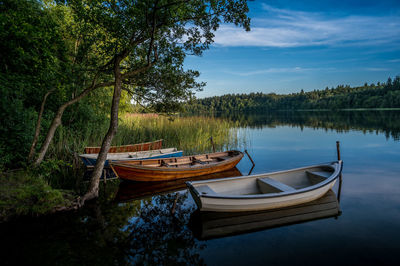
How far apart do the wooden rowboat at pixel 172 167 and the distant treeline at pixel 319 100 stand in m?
50.6

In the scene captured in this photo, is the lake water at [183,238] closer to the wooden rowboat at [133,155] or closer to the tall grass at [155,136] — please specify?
the wooden rowboat at [133,155]

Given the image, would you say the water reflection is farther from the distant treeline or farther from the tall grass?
the distant treeline

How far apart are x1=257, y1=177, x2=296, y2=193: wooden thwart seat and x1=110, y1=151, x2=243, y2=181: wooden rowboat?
10.3 feet

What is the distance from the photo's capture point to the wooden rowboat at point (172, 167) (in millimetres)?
8258

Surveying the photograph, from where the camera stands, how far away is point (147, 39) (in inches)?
285

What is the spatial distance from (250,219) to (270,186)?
1.31 m

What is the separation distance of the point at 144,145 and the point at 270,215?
25.1ft

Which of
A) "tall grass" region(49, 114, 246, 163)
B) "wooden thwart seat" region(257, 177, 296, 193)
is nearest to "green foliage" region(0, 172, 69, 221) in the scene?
"tall grass" region(49, 114, 246, 163)

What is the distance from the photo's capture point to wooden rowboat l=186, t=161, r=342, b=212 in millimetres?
5562

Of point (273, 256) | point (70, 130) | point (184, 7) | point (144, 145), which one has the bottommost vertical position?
point (273, 256)

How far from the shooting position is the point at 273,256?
4.49 meters

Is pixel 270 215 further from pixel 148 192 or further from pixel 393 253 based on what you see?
pixel 148 192

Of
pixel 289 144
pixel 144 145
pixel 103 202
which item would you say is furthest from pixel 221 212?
pixel 289 144

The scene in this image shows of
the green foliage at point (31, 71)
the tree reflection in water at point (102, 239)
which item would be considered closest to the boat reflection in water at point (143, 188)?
the tree reflection in water at point (102, 239)
